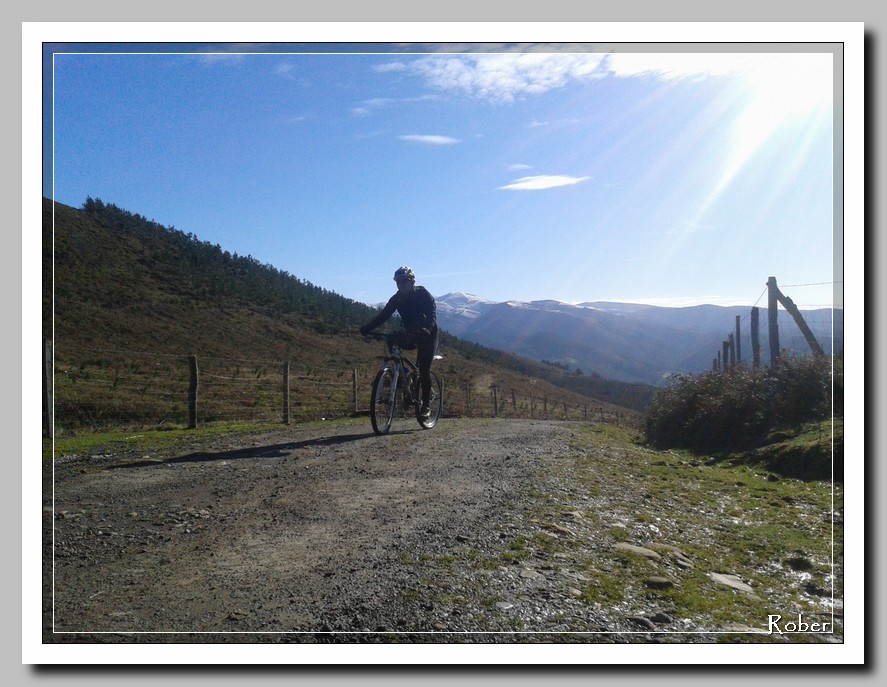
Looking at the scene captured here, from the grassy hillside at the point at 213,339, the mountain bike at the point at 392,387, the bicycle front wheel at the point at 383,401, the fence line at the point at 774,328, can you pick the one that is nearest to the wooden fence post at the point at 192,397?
the grassy hillside at the point at 213,339

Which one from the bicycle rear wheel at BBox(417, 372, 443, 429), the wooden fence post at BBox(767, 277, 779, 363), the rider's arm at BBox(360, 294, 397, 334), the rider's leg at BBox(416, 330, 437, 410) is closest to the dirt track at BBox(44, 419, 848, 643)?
the rider's arm at BBox(360, 294, 397, 334)

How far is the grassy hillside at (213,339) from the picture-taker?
18469 millimetres

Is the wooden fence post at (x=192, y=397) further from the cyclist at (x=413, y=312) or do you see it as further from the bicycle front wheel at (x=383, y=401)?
the cyclist at (x=413, y=312)

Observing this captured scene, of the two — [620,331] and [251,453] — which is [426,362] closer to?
[251,453]

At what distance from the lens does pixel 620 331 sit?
5356 cm

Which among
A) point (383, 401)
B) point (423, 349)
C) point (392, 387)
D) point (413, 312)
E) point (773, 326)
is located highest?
point (413, 312)

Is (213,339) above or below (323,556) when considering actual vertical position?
above

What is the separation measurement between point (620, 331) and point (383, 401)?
4750 centimetres

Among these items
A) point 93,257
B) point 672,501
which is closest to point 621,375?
point 93,257

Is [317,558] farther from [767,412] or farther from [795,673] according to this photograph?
[767,412]

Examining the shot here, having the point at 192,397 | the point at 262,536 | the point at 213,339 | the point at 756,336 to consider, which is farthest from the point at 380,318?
the point at 213,339

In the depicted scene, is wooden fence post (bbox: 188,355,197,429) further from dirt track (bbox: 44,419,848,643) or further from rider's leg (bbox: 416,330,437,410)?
dirt track (bbox: 44,419,848,643)

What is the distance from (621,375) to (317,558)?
63.8m

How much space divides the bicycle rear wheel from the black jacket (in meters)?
1.21
